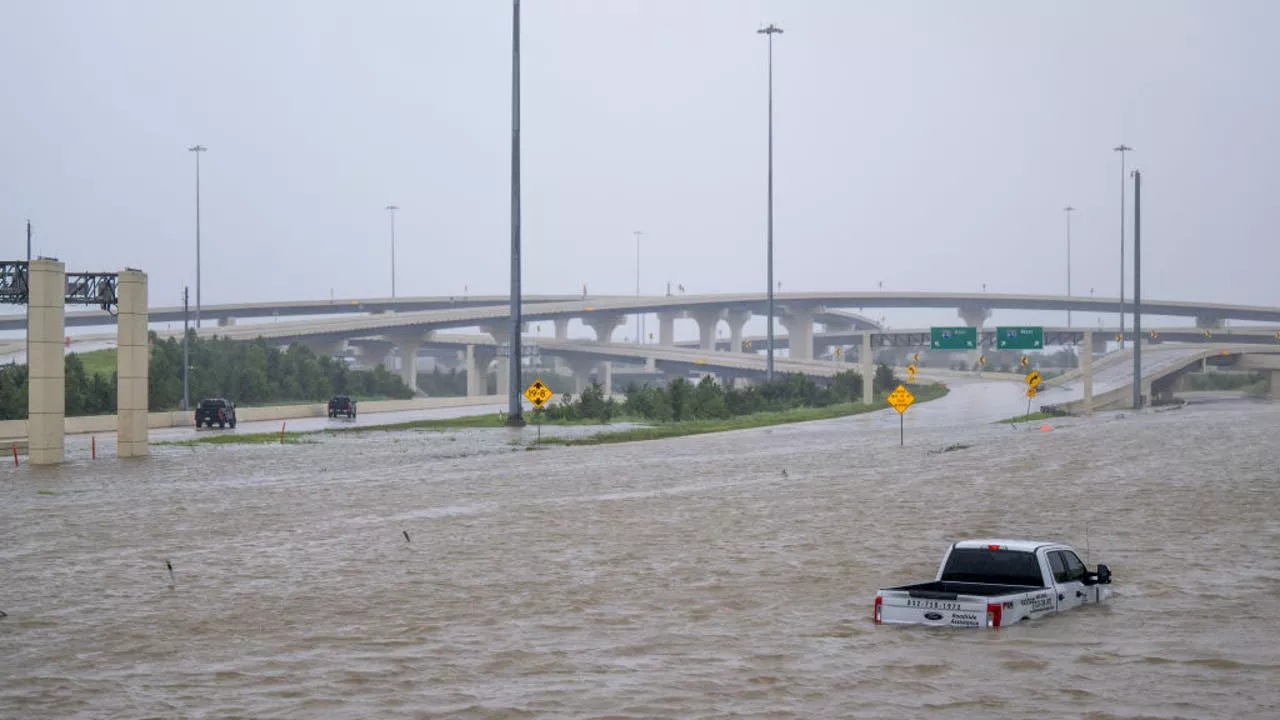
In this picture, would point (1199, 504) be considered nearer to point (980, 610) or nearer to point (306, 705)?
point (980, 610)

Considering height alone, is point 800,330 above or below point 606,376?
above

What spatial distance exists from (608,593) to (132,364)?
1350 inches

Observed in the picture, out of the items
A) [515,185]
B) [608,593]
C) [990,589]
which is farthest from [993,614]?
[515,185]

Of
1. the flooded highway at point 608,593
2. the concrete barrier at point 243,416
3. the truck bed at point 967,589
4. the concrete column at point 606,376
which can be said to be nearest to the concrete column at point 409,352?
the concrete column at point 606,376

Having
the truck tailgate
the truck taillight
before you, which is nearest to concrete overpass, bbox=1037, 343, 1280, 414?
the truck tailgate

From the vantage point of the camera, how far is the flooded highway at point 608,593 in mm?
14930

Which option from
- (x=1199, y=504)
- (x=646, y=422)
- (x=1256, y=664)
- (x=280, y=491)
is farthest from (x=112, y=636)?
(x=646, y=422)

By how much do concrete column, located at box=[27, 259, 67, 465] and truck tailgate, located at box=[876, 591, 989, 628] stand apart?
120 feet

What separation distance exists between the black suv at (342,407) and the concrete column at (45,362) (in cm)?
4254

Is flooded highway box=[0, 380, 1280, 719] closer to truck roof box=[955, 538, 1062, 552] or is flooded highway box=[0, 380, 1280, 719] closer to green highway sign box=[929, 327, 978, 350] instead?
truck roof box=[955, 538, 1062, 552]

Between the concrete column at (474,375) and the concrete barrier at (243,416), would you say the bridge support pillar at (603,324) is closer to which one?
the concrete column at (474,375)

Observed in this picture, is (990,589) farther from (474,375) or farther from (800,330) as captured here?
(800,330)

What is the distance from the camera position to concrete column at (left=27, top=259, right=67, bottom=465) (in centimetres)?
4772

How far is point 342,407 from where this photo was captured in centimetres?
9138
